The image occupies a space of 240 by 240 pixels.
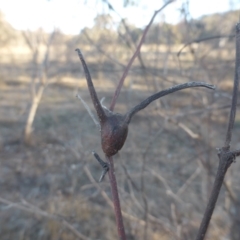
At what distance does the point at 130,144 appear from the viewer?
4613 millimetres

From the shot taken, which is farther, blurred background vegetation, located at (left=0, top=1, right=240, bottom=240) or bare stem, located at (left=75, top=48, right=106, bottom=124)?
blurred background vegetation, located at (left=0, top=1, right=240, bottom=240)

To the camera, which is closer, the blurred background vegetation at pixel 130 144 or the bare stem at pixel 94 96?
the bare stem at pixel 94 96

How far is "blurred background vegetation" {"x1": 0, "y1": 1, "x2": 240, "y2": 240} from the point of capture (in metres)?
1.47

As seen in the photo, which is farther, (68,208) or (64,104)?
(64,104)

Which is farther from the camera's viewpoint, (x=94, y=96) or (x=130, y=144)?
(x=130, y=144)

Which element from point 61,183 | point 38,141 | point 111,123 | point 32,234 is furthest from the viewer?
point 38,141

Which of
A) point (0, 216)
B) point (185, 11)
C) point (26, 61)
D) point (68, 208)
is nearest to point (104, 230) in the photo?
point (68, 208)

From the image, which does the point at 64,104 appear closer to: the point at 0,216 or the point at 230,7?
the point at 0,216

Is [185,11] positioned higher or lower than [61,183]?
higher

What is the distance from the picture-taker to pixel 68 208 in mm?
3436

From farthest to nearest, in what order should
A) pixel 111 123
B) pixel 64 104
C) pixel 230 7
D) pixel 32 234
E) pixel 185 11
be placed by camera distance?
1. pixel 64 104
2. pixel 32 234
3. pixel 230 7
4. pixel 185 11
5. pixel 111 123

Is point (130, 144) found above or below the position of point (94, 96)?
below

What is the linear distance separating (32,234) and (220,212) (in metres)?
1.75

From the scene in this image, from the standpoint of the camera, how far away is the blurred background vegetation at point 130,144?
4.81 ft
